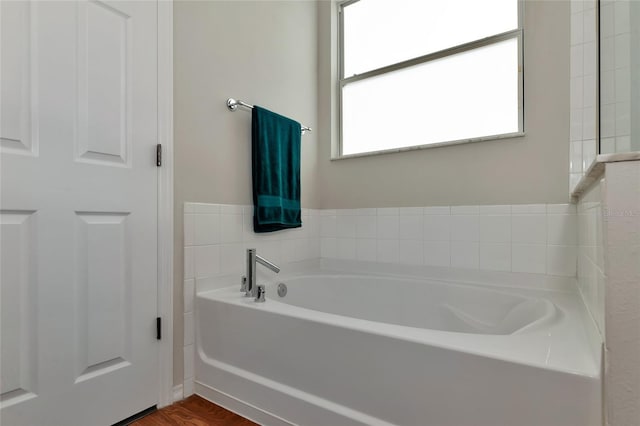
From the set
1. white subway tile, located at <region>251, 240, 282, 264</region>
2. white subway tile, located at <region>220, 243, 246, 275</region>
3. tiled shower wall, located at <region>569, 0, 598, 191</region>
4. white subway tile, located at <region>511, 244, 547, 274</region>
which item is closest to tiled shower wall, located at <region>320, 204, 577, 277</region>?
white subway tile, located at <region>511, 244, 547, 274</region>

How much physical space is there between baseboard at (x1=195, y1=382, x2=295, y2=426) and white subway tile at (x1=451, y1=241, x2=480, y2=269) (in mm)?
1288

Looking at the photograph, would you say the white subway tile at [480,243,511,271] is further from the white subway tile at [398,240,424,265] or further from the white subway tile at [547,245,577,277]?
the white subway tile at [398,240,424,265]

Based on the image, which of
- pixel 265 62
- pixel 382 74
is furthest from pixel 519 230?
pixel 265 62

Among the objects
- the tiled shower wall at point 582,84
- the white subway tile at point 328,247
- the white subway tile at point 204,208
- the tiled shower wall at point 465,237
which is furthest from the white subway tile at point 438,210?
the white subway tile at point 204,208

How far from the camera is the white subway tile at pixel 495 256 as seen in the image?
180cm

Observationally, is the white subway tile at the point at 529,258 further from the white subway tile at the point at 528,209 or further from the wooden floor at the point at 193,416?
the wooden floor at the point at 193,416

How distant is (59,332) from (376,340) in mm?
1114

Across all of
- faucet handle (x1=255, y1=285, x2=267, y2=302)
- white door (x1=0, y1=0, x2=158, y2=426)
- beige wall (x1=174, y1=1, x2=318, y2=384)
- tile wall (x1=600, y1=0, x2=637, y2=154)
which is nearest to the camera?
white door (x1=0, y1=0, x2=158, y2=426)

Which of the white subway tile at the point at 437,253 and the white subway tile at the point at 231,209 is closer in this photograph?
the white subway tile at the point at 231,209

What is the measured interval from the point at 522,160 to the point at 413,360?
1.38 metres

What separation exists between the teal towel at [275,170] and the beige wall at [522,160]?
0.55 m

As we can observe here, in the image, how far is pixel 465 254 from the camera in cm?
191

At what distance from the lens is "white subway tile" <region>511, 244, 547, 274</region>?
1713 millimetres

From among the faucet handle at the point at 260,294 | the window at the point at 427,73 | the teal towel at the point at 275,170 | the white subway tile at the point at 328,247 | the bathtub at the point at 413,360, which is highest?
the window at the point at 427,73
